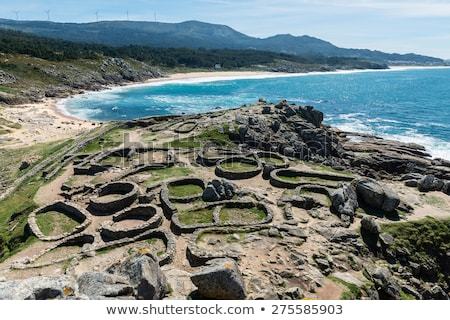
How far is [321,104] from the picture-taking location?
130 metres

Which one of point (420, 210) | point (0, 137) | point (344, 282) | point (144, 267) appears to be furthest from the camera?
point (0, 137)

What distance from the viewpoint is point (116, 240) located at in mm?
28266

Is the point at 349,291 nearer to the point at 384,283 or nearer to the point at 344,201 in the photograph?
the point at 384,283

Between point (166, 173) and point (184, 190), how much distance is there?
468 cm

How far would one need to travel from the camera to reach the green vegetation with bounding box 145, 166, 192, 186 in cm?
3909

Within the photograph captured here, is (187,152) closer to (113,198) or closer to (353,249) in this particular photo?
(113,198)

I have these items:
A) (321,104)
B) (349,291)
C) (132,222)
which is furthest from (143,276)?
(321,104)

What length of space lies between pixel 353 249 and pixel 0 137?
55236 millimetres

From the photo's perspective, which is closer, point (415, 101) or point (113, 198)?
point (113, 198)

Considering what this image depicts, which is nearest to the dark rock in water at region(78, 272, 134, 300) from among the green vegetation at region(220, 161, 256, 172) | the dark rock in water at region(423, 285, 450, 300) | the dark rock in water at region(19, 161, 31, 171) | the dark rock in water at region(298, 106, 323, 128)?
the dark rock in water at region(423, 285, 450, 300)

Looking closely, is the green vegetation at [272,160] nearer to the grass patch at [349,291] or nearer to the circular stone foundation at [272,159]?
the circular stone foundation at [272,159]

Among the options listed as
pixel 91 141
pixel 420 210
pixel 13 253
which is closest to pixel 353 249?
pixel 420 210

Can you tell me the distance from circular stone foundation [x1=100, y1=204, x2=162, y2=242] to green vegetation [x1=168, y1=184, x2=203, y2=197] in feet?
11.2

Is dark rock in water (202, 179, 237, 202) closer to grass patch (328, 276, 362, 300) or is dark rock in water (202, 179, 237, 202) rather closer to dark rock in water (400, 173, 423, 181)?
grass patch (328, 276, 362, 300)
